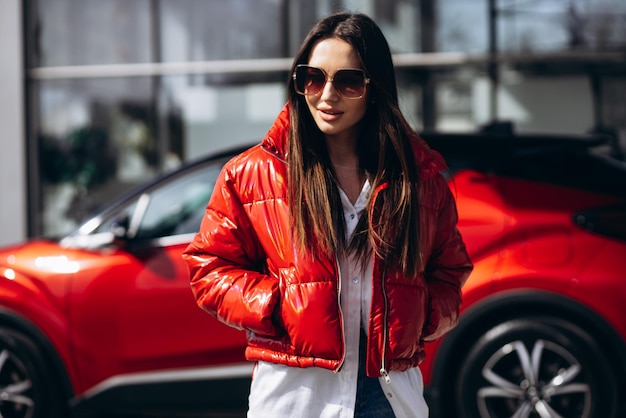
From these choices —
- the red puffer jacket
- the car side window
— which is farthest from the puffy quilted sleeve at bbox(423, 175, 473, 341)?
the car side window

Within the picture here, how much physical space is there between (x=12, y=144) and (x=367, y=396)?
814 cm

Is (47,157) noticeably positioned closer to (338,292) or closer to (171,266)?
(171,266)

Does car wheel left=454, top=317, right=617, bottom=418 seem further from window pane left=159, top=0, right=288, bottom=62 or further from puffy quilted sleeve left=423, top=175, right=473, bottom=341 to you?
window pane left=159, top=0, right=288, bottom=62

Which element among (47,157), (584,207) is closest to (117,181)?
(47,157)

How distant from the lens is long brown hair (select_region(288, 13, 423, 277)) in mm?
2219

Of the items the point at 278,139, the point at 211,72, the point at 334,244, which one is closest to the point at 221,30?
the point at 211,72

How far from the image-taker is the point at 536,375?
173 inches

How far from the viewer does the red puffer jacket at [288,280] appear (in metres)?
2.18

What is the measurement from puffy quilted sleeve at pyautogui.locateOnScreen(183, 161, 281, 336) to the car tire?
2.76m

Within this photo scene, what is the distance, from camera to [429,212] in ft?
7.72

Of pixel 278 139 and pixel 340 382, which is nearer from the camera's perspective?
pixel 340 382

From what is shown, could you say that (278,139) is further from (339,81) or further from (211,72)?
(211,72)

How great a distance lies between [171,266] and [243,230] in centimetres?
245

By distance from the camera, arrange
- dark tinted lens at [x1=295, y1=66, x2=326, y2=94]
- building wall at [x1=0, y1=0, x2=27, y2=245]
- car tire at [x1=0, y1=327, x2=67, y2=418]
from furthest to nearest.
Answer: building wall at [x1=0, y1=0, x2=27, y2=245]
car tire at [x1=0, y1=327, x2=67, y2=418]
dark tinted lens at [x1=295, y1=66, x2=326, y2=94]
